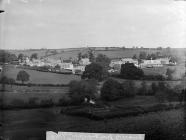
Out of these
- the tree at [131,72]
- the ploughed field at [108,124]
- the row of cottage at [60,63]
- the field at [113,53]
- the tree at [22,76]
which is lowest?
the ploughed field at [108,124]

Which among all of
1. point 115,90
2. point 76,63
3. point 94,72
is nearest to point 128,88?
point 115,90

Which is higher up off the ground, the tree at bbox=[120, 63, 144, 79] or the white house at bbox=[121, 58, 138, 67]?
the white house at bbox=[121, 58, 138, 67]

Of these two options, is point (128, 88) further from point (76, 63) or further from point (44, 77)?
point (44, 77)

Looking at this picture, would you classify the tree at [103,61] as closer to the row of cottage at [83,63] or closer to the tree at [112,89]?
the row of cottage at [83,63]

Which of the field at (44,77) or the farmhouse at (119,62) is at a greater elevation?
the farmhouse at (119,62)

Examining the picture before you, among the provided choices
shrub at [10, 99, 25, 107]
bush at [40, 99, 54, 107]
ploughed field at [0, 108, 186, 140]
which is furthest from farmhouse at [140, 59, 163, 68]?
shrub at [10, 99, 25, 107]

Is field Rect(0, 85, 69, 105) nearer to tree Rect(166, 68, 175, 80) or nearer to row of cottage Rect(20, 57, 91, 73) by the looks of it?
row of cottage Rect(20, 57, 91, 73)

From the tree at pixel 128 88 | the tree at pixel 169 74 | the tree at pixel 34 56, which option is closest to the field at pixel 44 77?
the tree at pixel 34 56
